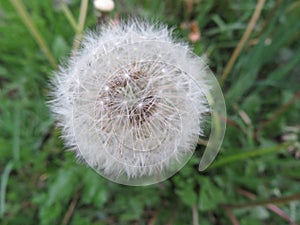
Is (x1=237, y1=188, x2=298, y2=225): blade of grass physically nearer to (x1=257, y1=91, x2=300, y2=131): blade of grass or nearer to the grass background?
the grass background

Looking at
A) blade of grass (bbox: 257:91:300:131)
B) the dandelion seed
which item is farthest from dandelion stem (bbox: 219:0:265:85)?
the dandelion seed

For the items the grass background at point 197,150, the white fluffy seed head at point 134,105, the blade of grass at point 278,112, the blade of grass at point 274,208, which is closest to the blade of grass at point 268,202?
the grass background at point 197,150

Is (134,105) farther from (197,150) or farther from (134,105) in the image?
(197,150)

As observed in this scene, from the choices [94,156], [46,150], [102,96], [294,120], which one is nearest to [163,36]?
[102,96]

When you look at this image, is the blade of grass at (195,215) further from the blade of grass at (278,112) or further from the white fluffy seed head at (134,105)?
the white fluffy seed head at (134,105)

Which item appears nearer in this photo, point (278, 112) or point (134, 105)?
point (134, 105)

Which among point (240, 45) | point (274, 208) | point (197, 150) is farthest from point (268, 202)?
point (240, 45)

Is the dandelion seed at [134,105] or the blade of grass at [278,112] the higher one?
the dandelion seed at [134,105]

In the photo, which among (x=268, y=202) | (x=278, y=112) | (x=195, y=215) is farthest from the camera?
(x=278, y=112)

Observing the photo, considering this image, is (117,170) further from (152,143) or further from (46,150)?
(46,150)
